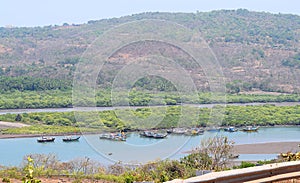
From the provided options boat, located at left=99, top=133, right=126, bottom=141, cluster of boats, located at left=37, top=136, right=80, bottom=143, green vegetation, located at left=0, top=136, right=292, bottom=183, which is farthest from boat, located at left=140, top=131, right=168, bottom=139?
green vegetation, located at left=0, top=136, right=292, bottom=183

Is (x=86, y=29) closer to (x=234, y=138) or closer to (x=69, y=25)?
(x=69, y=25)

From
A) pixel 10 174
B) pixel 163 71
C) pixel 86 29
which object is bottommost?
pixel 10 174

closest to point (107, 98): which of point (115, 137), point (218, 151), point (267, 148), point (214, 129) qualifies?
point (214, 129)

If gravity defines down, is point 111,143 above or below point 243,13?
below

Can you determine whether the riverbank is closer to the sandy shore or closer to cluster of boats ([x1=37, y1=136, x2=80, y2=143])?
cluster of boats ([x1=37, y1=136, x2=80, y2=143])

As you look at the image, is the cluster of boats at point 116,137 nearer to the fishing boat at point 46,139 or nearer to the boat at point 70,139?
the boat at point 70,139

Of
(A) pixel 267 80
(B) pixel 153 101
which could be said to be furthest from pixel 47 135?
(A) pixel 267 80
